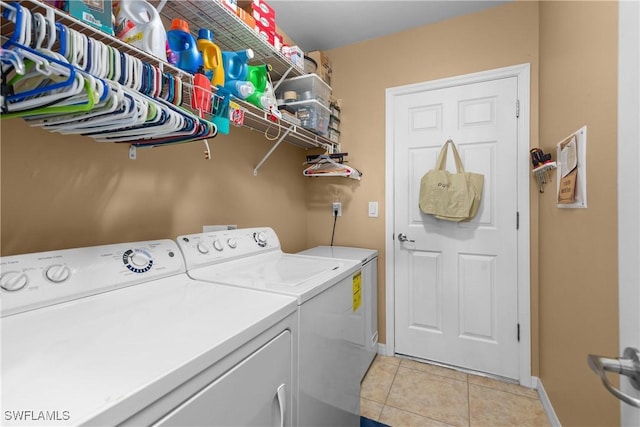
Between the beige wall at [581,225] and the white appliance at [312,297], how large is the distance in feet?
3.06

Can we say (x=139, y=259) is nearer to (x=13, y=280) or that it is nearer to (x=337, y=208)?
(x=13, y=280)

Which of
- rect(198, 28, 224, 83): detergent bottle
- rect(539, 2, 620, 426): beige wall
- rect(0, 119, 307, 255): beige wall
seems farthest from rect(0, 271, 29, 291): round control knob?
rect(539, 2, 620, 426): beige wall

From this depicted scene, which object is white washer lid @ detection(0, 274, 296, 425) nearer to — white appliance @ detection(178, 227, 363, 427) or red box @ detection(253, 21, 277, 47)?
Result: white appliance @ detection(178, 227, 363, 427)

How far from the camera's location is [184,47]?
110cm

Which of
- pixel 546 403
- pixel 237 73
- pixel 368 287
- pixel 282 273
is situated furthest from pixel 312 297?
pixel 546 403

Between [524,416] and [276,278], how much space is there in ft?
5.86

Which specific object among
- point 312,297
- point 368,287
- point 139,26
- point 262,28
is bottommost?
point 368,287

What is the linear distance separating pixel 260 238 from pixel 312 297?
74 cm

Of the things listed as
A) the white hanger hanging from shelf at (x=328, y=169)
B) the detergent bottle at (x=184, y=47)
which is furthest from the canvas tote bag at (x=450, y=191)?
the detergent bottle at (x=184, y=47)

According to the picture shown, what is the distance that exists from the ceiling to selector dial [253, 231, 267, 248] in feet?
5.25

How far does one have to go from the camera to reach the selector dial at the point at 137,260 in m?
1.02

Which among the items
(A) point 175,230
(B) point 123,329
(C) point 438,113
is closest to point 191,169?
(A) point 175,230

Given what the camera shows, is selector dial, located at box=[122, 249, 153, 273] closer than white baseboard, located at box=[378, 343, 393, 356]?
Yes

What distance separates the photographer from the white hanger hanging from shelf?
221 centimetres
